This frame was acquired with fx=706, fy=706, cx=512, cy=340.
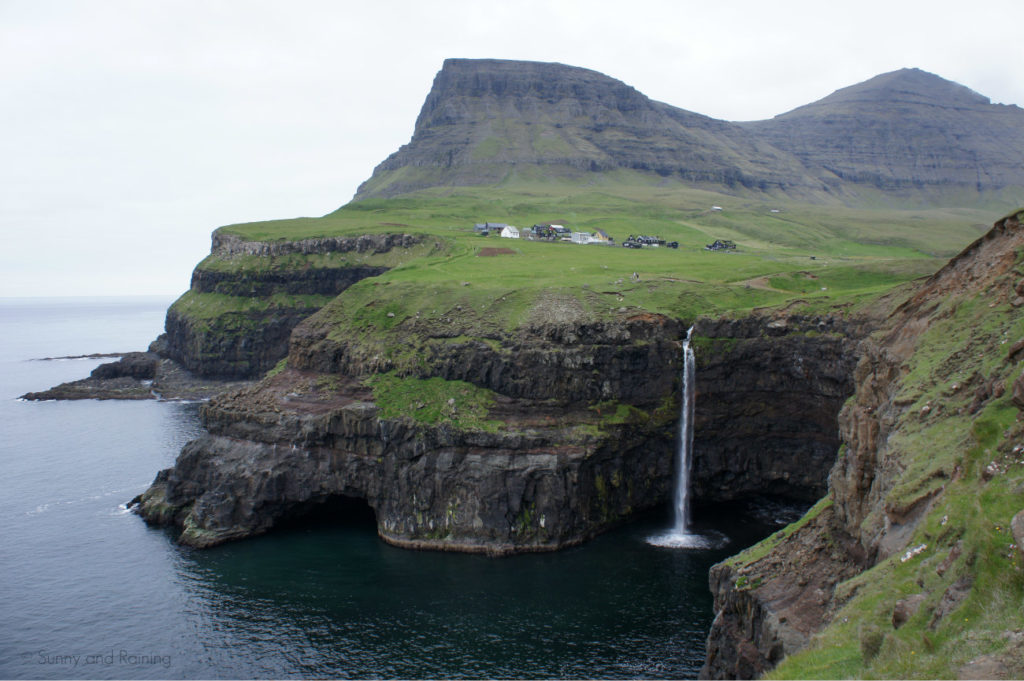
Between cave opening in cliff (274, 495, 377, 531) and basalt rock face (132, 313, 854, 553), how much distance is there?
0.85m

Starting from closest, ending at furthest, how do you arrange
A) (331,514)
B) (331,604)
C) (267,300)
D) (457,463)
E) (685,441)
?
(331,604), (457,463), (685,441), (331,514), (267,300)

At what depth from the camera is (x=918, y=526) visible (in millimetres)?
26188

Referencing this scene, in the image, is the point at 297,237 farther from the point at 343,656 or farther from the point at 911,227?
the point at 911,227

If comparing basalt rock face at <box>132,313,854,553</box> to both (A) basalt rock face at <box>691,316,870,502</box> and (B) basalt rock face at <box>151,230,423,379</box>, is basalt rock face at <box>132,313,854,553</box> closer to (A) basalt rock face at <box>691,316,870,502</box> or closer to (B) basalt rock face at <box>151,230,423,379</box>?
(A) basalt rock face at <box>691,316,870,502</box>

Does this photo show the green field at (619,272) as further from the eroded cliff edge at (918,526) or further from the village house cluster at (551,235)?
the eroded cliff edge at (918,526)

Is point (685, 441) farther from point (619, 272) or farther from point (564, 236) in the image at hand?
point (564, 236)

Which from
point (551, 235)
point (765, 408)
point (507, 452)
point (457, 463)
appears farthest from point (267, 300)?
point (765, 408)

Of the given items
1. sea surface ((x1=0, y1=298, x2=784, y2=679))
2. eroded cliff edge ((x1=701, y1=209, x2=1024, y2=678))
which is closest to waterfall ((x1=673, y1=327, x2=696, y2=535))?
sea surface ((x1=0, y1=298, x2=784, y2=679))

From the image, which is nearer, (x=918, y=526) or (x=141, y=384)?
(x=918, y=526)

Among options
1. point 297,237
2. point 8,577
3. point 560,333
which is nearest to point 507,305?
point 560,333

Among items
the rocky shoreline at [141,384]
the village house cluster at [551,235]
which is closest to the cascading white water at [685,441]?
the village house cluster at [551,235]

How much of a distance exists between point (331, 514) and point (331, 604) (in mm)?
23385

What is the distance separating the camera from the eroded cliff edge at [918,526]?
64.4ft

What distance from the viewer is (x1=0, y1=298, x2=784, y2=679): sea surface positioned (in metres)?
48.2
